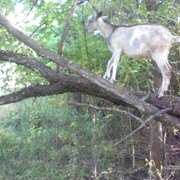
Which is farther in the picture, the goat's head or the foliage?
the foliage

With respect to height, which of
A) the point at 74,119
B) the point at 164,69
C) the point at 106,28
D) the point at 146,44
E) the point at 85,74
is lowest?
the point at 74,119

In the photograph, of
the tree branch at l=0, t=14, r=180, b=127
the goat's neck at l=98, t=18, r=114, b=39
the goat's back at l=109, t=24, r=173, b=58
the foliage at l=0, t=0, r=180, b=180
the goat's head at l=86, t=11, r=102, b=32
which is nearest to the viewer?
the tree branch at l=0, t=14, r=180, b=127

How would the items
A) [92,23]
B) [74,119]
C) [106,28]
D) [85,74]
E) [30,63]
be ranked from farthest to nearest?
[74,119], [92,23], [106,28], [30,63], [85,74]

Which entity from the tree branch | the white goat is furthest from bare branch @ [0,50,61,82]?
the white goat

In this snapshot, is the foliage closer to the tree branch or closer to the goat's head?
the goat's head

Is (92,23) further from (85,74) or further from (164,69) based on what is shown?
(85,74)

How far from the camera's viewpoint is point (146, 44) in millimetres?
5062

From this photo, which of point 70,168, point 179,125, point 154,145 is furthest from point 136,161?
point 179,125

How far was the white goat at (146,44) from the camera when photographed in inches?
196

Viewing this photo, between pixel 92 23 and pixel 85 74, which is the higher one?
pixel 92 23

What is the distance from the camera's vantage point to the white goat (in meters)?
4.98

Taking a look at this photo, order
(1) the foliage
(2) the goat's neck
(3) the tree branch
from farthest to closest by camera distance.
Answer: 1. (1) the foliage
2. (2) the goat's neck
3. (3) the tree branch

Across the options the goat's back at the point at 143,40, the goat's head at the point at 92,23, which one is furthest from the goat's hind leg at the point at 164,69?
the goat's head at the point at 92,23

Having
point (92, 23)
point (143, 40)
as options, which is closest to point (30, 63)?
point (92, 23)
